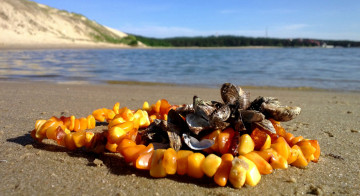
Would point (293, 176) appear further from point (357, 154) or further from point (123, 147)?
point (123, 147)

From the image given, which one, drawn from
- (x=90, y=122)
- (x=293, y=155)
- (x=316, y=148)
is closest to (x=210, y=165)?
(x=293, y=155)

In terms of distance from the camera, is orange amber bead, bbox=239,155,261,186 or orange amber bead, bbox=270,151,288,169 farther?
orange amber bead, bbox=270,151,288,169

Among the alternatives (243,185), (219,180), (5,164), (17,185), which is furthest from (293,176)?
(5,164)

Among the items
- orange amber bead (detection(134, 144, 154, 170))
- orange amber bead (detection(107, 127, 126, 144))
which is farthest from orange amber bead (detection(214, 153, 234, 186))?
orange amber bead (detection(107, 127, 126, 144))

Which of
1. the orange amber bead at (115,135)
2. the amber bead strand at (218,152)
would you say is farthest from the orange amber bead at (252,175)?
the orange amber bead at (115,135)

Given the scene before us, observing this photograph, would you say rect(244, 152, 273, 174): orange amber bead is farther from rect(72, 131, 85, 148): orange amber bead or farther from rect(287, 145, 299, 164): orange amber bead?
rect(72, 131, 85, 148): orange amber bead

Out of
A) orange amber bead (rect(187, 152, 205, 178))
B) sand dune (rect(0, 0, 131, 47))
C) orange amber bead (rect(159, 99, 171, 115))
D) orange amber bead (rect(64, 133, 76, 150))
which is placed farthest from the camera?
sand dune (rect(0, 0, 131, 47))

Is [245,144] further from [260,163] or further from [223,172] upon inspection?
[223,172]

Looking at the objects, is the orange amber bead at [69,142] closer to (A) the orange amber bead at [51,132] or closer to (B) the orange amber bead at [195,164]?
(A) the orange amber bead at [51,132]
